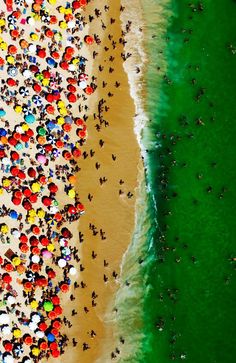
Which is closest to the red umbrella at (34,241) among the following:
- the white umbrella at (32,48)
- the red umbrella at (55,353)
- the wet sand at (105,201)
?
the wet sand at (105,201)

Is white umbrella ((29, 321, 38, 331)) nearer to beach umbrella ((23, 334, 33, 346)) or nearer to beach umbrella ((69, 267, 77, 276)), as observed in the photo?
beach umbrella ((23, 334, 33, 346))

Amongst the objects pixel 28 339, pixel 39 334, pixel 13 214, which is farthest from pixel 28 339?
pixel 13 214

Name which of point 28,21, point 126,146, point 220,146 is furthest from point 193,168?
point 28,21

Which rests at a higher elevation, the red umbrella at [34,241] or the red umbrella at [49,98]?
the red umbrella at [49,98]

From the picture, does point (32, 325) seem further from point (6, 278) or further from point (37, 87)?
point (37, 87)

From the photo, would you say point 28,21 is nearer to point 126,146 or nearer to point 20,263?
point 126,146

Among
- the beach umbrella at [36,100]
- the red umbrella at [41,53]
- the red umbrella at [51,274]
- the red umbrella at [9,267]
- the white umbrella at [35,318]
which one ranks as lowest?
the white umbrella at [35,318]

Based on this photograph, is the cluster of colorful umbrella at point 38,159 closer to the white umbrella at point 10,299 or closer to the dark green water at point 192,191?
the white umbrella at point 10,299
